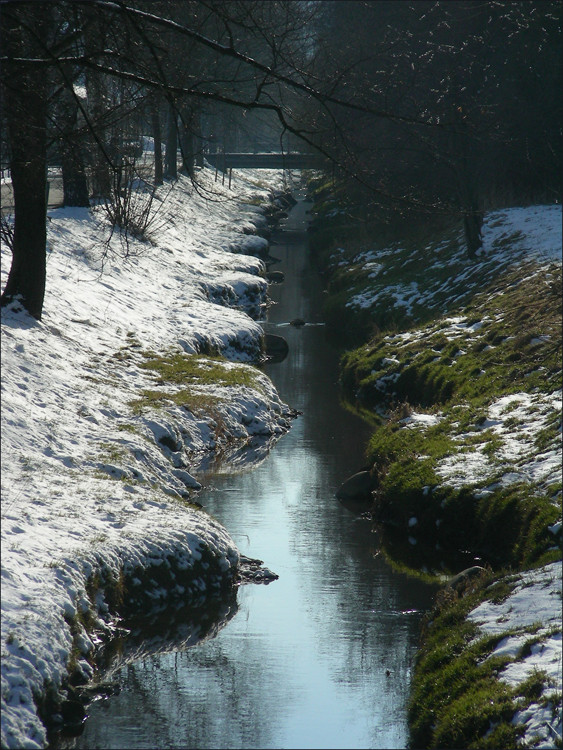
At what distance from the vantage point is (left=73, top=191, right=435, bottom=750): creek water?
775 centimetres

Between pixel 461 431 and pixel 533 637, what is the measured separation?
23.3 ft

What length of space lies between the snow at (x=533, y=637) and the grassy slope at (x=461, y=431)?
0.39 feet

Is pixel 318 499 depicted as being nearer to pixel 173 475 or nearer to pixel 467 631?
pixel 173 475

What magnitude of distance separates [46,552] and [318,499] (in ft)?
19.1

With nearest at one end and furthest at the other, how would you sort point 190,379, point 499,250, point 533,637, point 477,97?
point 533,637 < point 190,379 < point 499,250 < point 477,97

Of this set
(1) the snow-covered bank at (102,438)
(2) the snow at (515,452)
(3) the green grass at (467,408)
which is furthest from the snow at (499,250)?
(2) the snow at (515,452)

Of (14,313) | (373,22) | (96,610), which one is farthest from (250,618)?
(373,22)

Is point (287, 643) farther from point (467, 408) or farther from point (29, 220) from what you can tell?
point (29, 220)

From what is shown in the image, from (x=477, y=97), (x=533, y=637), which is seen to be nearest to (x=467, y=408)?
(x=533, y=637)

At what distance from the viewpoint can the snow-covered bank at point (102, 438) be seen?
27.3ft

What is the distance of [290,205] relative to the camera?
6097 centimetres

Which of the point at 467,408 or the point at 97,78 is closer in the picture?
the point at 97,78

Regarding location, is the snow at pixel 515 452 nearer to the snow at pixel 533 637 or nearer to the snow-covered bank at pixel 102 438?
the snow at pixel 533 637

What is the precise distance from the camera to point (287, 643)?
944 centimetres
